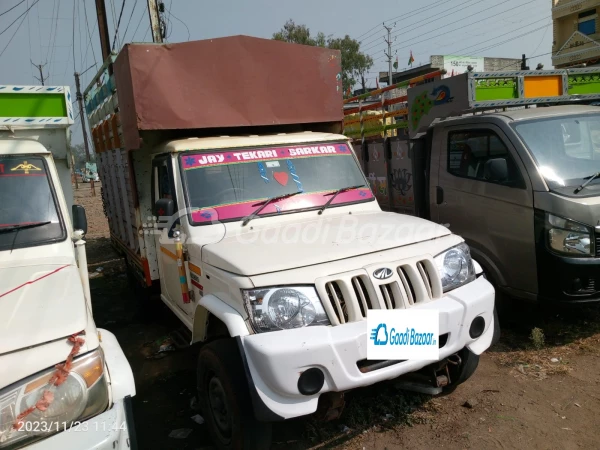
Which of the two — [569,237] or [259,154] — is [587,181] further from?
[259,154]

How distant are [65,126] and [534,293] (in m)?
4.41

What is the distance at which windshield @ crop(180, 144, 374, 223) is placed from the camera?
354 cm

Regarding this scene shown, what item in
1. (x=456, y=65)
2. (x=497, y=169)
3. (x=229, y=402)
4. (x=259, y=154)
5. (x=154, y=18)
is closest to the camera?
(x=229, y=402)

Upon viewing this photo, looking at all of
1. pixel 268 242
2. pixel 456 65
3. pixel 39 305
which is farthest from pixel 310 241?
pixel 456 65

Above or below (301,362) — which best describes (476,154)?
above

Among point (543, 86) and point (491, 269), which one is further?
point (543, 86)

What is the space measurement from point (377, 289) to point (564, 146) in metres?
2.88

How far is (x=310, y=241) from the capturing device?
305 centimetres

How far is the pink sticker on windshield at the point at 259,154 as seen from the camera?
3.65 meters

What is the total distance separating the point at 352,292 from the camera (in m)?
2.54

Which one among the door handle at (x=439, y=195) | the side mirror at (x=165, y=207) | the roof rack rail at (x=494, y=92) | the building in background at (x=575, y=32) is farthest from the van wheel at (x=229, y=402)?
the building in background at (x=575, y=32)

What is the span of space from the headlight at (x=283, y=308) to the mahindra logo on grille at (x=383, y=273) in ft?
1.23

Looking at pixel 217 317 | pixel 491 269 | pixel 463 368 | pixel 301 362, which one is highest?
pixel 217 317

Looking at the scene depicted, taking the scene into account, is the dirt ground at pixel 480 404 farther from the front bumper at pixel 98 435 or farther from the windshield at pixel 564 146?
the windshield at pixel 564 146
